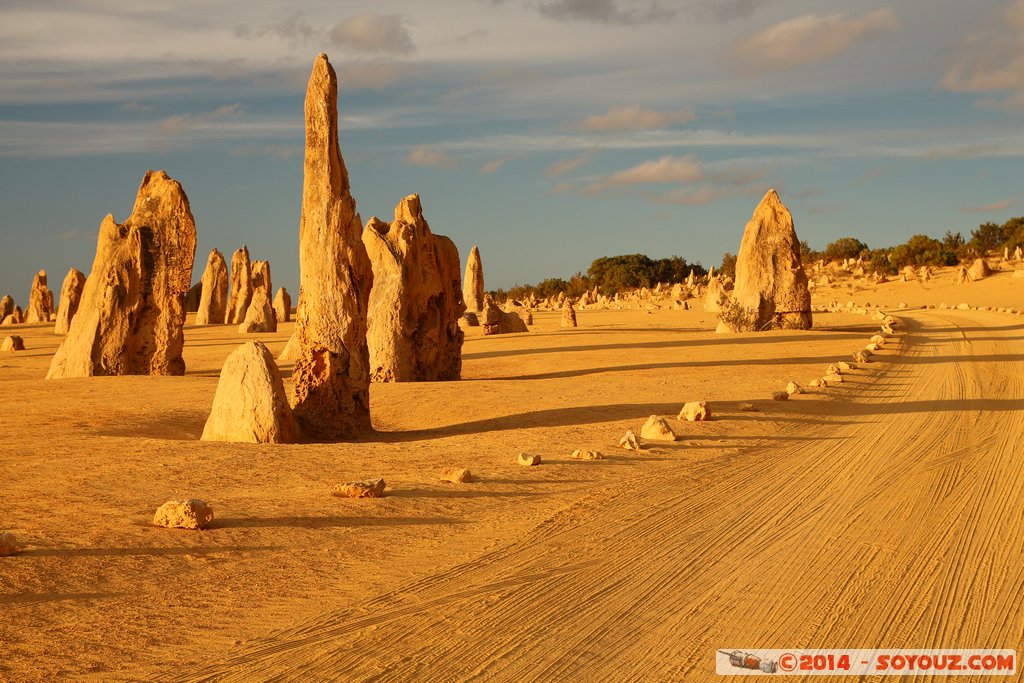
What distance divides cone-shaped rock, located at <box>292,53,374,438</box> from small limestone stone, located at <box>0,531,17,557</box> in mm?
5868

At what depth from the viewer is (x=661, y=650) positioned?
465 centimetres

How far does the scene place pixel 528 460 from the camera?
29.7 ft

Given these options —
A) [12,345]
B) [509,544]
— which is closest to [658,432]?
[509,544]

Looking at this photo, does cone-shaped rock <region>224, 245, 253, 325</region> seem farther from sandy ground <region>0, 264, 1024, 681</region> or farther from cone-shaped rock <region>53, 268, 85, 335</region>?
sandy ground <region>0, 264, 1024, 681</region>

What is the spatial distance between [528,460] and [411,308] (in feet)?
29.9

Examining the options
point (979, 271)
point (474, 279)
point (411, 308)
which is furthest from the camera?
point (979, 271)

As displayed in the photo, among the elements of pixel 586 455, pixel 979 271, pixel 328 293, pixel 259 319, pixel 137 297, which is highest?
pixel 979 271

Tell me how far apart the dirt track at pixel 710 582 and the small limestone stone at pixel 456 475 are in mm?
1129

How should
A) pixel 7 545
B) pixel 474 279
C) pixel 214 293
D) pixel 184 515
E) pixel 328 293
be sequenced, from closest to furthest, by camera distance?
pixel 7 545 → pixel 184 515 → pixel 328 293 → pixel 474 279 → pixel 214 293

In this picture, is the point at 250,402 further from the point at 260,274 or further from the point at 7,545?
the point at 260,274

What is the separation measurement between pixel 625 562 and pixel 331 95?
324 inches

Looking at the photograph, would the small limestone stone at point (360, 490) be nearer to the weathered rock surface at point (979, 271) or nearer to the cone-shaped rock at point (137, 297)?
the cone-shaped rock at point (137, 297)

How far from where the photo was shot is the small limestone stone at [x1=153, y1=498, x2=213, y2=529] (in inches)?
251

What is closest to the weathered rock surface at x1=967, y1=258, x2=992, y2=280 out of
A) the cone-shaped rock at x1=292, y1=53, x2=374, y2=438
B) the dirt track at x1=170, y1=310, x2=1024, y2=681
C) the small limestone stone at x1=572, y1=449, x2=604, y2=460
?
the dirt track at x1=170, y1=310, x2=1024, y2=681
